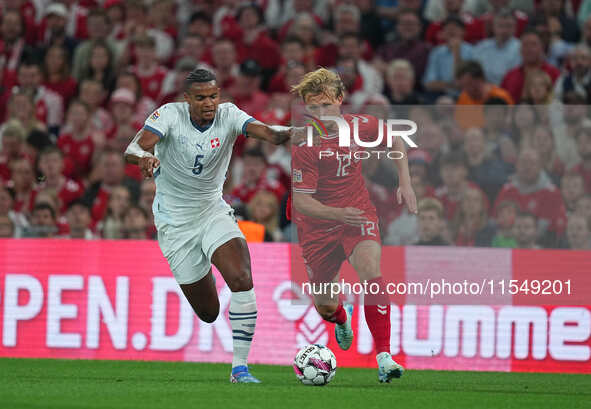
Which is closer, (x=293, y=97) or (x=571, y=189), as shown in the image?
(x=571, y=189)

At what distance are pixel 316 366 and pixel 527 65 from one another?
20.8 feet

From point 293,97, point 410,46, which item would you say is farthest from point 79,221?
point 410,46

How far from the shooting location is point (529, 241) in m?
9.96

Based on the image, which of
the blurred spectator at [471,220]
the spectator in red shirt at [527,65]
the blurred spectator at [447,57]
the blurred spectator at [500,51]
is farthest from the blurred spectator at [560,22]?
the blurred spectator at [471,220]

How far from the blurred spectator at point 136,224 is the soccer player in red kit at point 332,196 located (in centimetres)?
361

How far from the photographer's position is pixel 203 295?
914cm

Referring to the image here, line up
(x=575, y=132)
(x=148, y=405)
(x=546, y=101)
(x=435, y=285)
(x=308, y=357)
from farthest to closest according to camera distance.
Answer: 1. (x=546, y=101)
2. (x=575, y=132)
3. (x=435, y=285)
4. (x=308, y=357)
5. (x=148, y=405)

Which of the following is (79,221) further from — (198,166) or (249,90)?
(198,166)

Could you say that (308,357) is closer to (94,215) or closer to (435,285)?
(435,285)

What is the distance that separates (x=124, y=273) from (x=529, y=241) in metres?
4.15

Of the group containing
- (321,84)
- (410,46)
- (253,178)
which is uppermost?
(410,46)

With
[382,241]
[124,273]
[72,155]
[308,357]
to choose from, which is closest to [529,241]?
[382,241]

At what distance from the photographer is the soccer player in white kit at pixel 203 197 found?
850cm

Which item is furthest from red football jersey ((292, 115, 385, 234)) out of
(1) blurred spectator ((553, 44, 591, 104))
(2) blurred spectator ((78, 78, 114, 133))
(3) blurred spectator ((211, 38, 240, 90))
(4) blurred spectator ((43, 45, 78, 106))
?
(4) blurred spectator ((43, 45, 78, 106))
